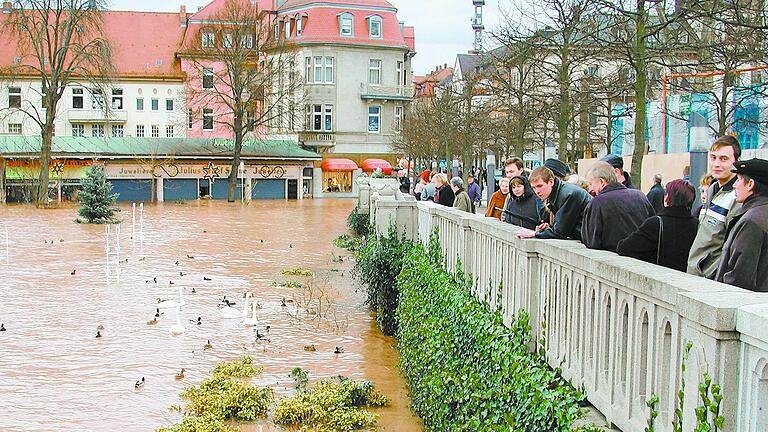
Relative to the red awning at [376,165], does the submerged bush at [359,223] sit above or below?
below

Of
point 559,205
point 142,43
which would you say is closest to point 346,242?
point 559,205

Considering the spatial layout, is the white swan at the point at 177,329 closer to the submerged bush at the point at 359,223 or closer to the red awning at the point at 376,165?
the submerged bush at the point at 359,223

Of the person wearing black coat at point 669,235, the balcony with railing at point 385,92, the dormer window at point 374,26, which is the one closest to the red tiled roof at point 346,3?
the dormer window at point 374,26

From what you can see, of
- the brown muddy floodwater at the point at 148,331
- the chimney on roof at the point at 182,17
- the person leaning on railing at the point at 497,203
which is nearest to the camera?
the brown muddy floodwater at the point at 148,331

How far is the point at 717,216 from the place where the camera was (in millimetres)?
5664

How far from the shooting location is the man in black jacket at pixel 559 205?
7.12 meters

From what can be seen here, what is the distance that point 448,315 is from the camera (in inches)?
355

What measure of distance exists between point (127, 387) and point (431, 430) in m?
4.19

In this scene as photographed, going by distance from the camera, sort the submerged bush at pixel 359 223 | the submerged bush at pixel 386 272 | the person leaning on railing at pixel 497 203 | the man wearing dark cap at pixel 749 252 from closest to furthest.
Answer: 1. the man wearing dark cap at pixel 749 252
2. the person leaning on railing at pixel 497 203
3. the submerged bush at pixel 386 272
4. the submerged bush at pixel 359 223

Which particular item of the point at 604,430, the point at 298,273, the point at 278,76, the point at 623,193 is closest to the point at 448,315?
the point at 623,193

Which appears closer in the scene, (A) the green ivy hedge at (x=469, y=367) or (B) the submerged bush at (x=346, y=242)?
(A) the green ivy hedge at (x=469, y=367)

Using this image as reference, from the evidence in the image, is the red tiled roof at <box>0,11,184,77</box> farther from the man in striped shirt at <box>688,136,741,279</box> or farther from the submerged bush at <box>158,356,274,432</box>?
the man in striped shirt at <box>688,136,741,279</box>

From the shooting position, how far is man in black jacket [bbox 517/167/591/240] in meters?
7.12

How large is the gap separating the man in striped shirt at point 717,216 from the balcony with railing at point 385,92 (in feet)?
214
